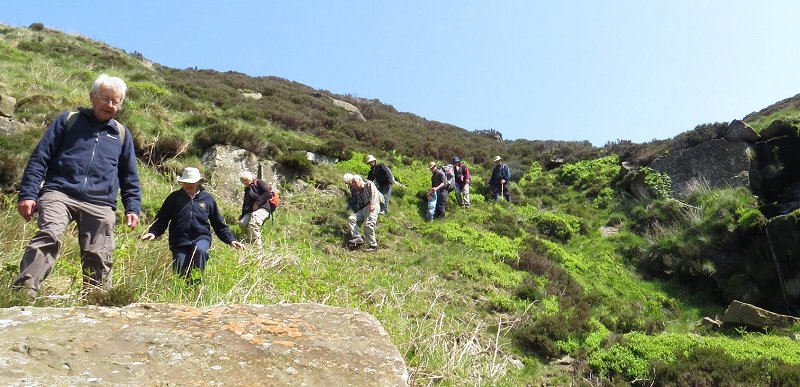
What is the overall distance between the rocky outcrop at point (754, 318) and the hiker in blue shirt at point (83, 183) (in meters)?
9.60

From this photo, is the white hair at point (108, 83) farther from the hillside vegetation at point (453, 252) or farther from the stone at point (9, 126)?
the stone at point (9, 126)

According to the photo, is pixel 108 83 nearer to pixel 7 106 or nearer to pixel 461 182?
pixel 7 106

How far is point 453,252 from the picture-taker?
457 inches

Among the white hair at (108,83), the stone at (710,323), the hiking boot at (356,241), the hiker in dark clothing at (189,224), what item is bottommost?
the stone at (710,323)

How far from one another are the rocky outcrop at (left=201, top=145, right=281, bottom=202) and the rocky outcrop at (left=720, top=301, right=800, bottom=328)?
Result: 10.2 meters

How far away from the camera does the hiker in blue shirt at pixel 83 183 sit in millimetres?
3811

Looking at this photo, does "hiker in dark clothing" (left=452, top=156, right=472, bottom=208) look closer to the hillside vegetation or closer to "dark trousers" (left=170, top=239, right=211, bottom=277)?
the hillside vegetation

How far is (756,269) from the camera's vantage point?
451 inches

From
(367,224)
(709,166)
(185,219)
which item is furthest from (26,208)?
(709,166)

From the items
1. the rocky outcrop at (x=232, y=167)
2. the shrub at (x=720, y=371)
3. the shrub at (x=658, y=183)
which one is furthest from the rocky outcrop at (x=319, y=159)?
the shrub at (x=720, y=371)

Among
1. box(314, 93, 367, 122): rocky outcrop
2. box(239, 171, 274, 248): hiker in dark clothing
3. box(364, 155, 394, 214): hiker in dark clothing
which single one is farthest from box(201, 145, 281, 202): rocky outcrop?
box(314, 93, 367, 122): rocky outcrop

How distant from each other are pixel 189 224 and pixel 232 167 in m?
8.00

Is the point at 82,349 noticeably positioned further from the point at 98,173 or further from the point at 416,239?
the point at 416,239

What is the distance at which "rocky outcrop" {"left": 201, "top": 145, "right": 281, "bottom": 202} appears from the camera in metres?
12.6
